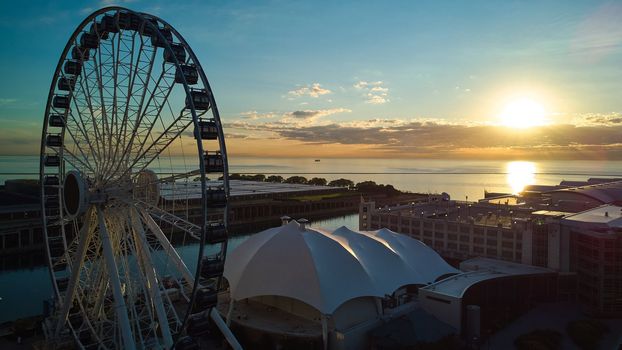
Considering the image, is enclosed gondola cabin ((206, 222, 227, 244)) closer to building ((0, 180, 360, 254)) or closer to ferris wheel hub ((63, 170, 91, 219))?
ferris wheel hub ((63, 170, 91, 219))

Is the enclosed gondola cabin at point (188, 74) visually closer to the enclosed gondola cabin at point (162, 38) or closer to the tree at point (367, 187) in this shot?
the enclosed gondola cabin at point (162, 38)

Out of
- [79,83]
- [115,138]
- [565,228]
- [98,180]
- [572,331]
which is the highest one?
[79,83]

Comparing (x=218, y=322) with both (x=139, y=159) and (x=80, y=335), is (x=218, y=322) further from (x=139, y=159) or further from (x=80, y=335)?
(x=139, y=159)

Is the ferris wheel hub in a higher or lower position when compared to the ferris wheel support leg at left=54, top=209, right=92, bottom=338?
higher

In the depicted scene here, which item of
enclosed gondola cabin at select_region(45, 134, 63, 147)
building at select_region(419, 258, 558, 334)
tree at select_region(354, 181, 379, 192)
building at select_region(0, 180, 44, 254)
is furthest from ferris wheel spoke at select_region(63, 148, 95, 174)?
tree at select_region(354, 181, 379, 192)

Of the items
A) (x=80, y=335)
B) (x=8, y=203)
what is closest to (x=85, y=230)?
(x=80, y=335)

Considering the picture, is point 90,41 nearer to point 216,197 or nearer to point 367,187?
point 216,197

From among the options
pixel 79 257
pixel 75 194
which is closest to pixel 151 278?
pixel 79 257
